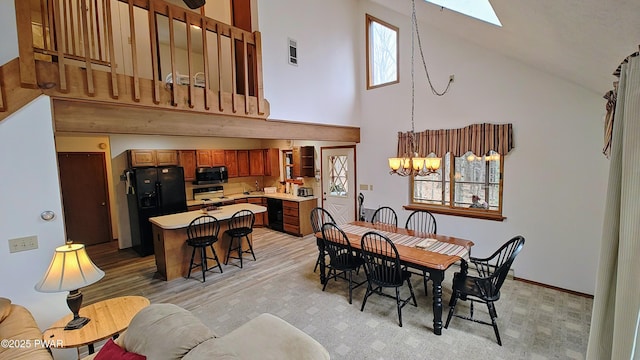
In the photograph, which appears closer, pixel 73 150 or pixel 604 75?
pixel 604 75

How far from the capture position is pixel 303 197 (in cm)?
696

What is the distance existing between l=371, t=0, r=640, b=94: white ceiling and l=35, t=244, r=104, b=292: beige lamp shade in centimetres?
370

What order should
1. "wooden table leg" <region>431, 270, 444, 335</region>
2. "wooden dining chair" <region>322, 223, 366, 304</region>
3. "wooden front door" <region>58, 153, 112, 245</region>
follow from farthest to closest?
"wooden front door" <region>58, 153, 112, 245</region>, "wooden dining chair" <region>322, 223, 366, 304</region>, "wooden table leg" <region>431, 270, 444, 335</region>

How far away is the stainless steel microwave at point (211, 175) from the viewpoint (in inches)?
266

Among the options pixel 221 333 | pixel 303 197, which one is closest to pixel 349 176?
pixel 303 197

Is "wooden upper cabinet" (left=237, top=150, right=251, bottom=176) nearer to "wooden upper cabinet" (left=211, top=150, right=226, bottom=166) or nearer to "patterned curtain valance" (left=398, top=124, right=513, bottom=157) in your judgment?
"wooden upper cabinet" (left=211, top=150, right=226, bottom=166)

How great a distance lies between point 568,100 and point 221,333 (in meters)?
5.17

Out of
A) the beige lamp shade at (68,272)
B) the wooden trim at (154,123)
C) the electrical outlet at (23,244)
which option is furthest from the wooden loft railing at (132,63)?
the beige lamp shade at (68,272)

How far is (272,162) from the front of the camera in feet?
26.0

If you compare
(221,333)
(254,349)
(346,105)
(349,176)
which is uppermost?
(346,105)

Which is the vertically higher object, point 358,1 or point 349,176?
point 358,1

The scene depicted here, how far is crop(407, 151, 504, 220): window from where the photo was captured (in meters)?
4.38

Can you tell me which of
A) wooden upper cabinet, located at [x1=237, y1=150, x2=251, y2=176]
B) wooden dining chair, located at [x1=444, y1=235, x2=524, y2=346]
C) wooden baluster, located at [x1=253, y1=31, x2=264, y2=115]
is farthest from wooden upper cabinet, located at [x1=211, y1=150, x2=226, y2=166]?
wooden dining chair, located at [x1=444, y1=235, x2=524, y2=346]

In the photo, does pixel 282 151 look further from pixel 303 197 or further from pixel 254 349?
pixel 254 349
